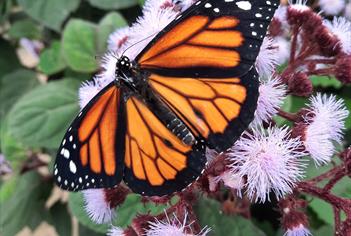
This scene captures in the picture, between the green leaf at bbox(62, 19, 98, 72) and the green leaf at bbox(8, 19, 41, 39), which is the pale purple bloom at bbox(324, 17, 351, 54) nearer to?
the green leaf at bbox(62, 19, 98, 72)

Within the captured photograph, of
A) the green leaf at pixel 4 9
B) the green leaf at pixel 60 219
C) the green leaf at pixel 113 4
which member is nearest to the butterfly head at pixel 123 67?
the green leaf at pixel 113 4

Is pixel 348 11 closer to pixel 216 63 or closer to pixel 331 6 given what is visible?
pixel 331 6

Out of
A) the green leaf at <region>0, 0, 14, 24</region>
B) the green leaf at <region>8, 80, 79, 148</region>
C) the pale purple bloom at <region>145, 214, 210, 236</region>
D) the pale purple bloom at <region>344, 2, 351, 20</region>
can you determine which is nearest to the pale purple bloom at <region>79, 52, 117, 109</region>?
the pale purple bloom at <region>145, 214, 210, 236</region>

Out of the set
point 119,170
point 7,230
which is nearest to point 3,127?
point 7,230

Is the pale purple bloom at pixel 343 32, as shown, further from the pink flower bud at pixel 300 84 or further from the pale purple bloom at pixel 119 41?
the pale purple bloom at pixel 119 41

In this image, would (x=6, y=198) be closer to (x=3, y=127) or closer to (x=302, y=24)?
(x=3, y=127)
